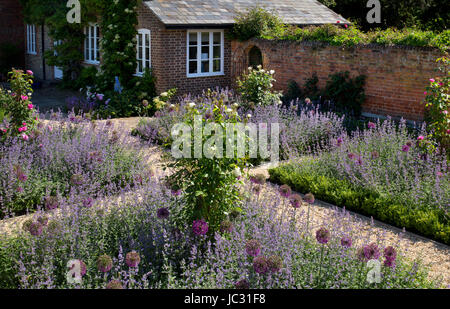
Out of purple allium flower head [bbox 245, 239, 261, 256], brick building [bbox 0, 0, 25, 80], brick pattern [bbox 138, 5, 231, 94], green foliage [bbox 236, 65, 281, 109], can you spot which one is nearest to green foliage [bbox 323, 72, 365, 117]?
green foliage [bbox 236, 65, 281, 109]

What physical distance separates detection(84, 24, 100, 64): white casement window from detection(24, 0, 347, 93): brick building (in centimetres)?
4

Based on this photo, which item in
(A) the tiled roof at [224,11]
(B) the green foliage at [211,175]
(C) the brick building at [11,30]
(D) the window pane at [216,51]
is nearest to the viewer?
(B) the green foliage at [211,175]

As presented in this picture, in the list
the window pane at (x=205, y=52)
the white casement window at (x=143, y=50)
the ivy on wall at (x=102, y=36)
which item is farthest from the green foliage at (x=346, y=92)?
the ivy on wall at (x=102, y=36)

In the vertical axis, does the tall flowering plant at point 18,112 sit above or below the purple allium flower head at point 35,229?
above

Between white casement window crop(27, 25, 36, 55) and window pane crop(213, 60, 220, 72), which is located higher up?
white casement window crop(27, 25, 36, 55)

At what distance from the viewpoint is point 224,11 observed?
53.4ft

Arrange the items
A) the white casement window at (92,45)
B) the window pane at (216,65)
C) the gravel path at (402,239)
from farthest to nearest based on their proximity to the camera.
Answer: the white casement window at (92,45)
the window pane at (216,65)
the gravel path at (402,239)

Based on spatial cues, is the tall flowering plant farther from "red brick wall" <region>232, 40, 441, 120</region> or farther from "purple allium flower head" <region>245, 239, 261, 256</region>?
"red brick wall" <region>232, 40, 441, 120</region>

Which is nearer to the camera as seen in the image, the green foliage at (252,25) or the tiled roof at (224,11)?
the tiled roof at (224,11)

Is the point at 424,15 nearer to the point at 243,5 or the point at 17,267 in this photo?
the point at 243,5

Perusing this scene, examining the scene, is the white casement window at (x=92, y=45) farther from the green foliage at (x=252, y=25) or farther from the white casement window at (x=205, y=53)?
the green foliage at (x=252, y=25)

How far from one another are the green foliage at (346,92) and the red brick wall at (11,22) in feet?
52.4

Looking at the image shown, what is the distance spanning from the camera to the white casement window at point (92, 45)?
17703 millimetres

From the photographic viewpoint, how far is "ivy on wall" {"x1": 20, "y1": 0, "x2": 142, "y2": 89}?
15312mm
